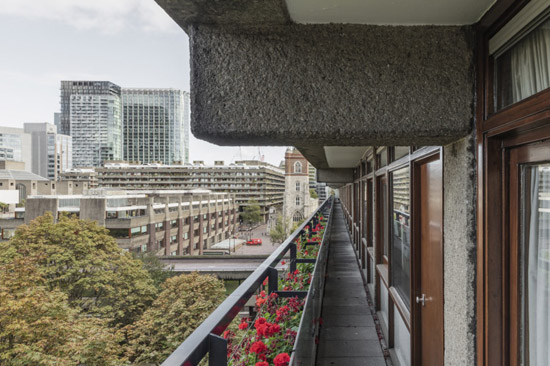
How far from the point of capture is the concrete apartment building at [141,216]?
30.4m

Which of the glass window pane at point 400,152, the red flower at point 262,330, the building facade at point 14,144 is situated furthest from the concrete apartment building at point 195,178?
the red flower at point 262,330

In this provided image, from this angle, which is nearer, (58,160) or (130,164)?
(130,164)

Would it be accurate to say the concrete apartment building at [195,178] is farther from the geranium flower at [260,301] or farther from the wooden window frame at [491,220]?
the wooden window frame at [491,220]

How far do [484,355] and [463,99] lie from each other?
3.56ft

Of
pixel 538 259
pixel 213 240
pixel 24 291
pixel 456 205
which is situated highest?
pixel 456 205

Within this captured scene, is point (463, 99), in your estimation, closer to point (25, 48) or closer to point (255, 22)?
point (255, 22)

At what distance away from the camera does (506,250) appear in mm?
1301

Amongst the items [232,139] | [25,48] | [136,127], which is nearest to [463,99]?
[232,139]

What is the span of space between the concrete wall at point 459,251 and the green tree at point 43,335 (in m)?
10.9

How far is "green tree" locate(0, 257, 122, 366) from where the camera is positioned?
30.9 ft

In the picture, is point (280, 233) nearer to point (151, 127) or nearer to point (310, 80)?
point (310, 80)

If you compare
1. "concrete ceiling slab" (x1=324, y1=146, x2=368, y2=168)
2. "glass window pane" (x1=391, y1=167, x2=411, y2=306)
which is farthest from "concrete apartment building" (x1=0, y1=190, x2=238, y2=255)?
"glass window pane" (x1=391, y1=167, x2=411, y2=306)

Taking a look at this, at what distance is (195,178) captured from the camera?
75.2 metres

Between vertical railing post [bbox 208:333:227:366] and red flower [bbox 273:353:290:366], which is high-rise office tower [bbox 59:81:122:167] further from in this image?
vertical railing post [bbox 208:333:227:366]
